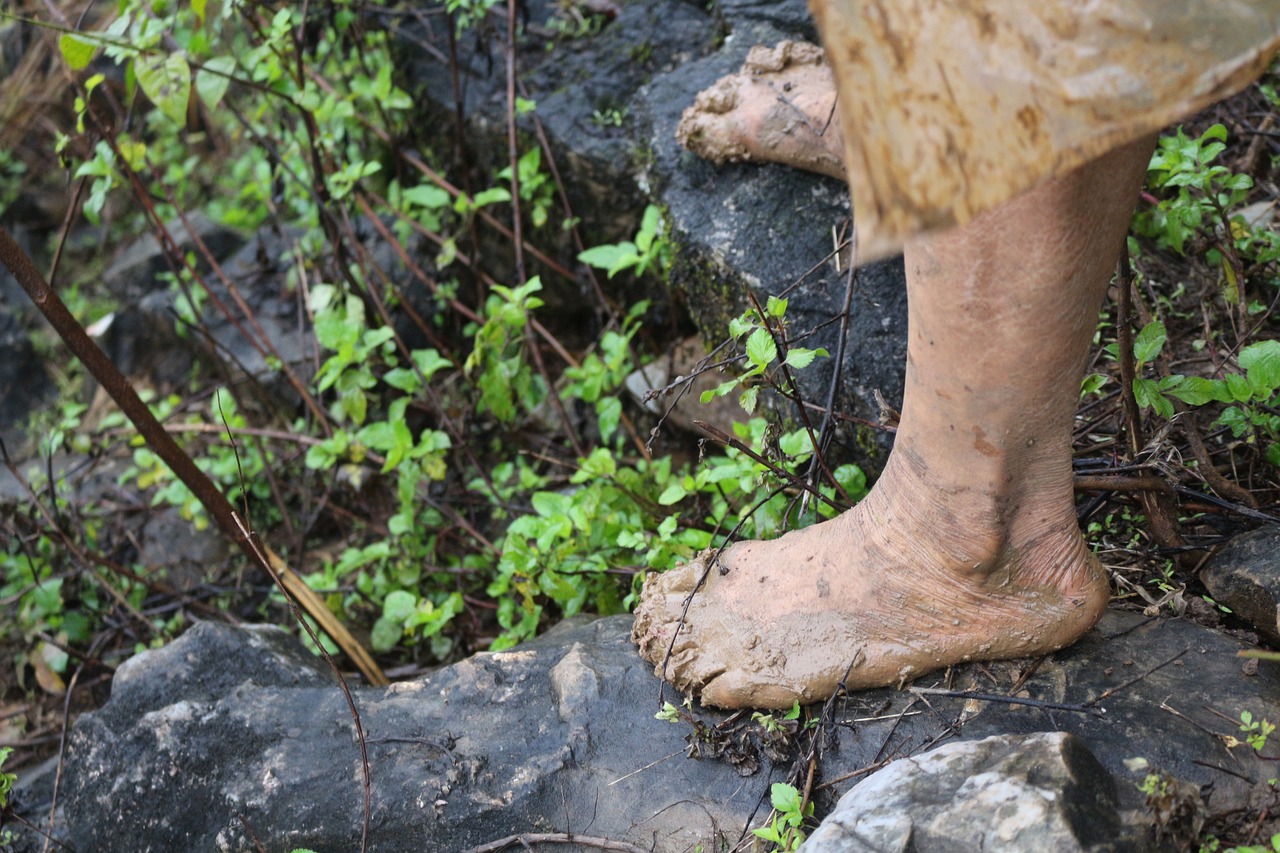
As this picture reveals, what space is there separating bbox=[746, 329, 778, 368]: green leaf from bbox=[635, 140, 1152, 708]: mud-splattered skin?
0.31m

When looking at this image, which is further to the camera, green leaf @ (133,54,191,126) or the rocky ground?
green leaf @ (133,54,191,126)

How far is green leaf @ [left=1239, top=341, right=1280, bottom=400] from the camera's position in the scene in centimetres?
182

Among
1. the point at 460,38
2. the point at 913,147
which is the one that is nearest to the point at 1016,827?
the point at 913,147

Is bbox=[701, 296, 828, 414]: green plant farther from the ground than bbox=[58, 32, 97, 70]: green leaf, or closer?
Result: closer

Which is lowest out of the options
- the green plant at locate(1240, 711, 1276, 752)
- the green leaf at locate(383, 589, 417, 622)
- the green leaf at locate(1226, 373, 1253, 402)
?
the green leaf at locate(383, 589, 417, 622)

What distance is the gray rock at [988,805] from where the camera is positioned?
131 centimetres

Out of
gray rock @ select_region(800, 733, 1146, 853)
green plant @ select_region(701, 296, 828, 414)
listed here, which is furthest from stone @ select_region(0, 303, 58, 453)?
gray rock @ select_region(800, 733, 1146, 853)

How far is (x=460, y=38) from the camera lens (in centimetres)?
380

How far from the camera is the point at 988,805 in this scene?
4.49ft

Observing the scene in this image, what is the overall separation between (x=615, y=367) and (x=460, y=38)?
65.5 inches

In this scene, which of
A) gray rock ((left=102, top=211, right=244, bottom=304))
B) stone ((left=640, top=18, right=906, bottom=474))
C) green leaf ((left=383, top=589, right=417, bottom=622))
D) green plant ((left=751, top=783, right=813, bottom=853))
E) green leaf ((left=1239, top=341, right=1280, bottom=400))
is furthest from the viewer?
gray rock ((left=102, top=211, right=244, bottom=304))

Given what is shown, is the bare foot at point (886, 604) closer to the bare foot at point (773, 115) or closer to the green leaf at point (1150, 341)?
the green leaf at point (1150, 341)

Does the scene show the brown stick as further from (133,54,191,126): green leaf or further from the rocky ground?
(133,54,191,126): green leaf

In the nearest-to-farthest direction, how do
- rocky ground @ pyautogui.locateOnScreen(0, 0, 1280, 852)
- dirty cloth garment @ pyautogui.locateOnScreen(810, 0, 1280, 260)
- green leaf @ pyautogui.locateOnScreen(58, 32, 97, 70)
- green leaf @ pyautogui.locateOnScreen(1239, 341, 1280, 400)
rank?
dirty cloth garment @ pyautogui.locateOnScreen(810, 0, 1280, 260) < rocky ground @ pyautogui.locateOnScreen(0, 0, 1280, 852) < green leaf @ pyautogui.locateOnScreen(1239, 341, 1280, 400) < green leaf @ pyautogui.locateOnScreen(58, 32, 97, 70)
